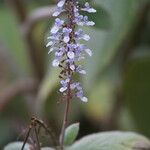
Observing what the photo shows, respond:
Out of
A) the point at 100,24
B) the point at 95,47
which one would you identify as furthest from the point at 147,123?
the point at 100,24

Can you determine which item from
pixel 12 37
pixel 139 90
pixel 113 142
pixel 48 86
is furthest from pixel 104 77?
pixel 113 142

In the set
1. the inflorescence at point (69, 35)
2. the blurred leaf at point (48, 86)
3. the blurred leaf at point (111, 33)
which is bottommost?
the blurred leaf at point (48, 86)

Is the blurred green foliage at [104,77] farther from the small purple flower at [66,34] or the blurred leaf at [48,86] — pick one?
the small purple flower at [66,34]

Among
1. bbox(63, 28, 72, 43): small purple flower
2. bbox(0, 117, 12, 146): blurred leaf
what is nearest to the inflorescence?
bbox(63, 28, 72, 43): small purple flower

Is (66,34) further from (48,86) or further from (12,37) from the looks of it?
(12,37)

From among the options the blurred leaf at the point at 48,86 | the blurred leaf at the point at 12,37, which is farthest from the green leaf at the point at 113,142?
the blurred leaf at the point at 12,37

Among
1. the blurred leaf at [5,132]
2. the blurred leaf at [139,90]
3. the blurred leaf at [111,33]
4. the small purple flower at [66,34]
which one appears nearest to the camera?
the small purple flower at [66,34]

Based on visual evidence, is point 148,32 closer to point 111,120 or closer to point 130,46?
point 130,46
